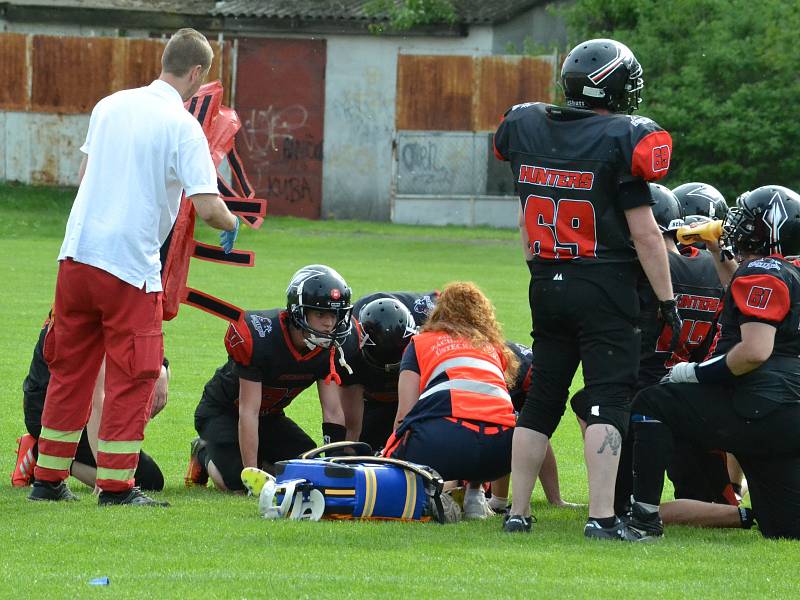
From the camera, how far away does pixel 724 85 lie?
1302 inches

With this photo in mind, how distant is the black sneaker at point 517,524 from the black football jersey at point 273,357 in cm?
195

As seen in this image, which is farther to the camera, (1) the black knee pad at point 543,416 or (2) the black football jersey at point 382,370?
(2) the black football jersey at point 382,370

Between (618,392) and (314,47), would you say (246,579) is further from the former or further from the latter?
(314,47)

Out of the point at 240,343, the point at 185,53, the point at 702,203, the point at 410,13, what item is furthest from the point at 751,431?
the point at 410,13

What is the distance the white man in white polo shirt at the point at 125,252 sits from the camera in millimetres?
6781

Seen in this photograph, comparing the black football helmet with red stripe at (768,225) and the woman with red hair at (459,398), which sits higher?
the black football helmet with red stripe at (768,225)

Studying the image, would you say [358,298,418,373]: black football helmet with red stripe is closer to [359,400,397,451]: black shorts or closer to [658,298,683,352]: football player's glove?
[359,400,397,451]: black shorts

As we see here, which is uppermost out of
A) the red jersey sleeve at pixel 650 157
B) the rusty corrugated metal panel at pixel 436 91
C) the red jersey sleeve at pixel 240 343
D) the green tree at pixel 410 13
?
the green tree at pixel 410 13

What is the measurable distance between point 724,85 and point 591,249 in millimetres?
27898

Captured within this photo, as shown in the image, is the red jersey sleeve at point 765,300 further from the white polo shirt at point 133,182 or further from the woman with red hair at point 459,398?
the white polo shirt at point 133,182

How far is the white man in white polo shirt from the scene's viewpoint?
267 inches

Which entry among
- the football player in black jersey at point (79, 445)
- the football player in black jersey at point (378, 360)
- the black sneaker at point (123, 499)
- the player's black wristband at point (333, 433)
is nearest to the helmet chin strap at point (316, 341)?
the football player in black jersey at point (378, 360)

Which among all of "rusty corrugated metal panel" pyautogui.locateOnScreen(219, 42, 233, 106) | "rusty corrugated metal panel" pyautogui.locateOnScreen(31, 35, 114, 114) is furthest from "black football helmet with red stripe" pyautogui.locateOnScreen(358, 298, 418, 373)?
"rusty corrugated metal panel" pyautogui.locateOnScreen(219, 42, 233, 106)

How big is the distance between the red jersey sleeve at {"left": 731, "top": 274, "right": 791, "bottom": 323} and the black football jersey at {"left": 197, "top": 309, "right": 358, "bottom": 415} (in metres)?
2.62
